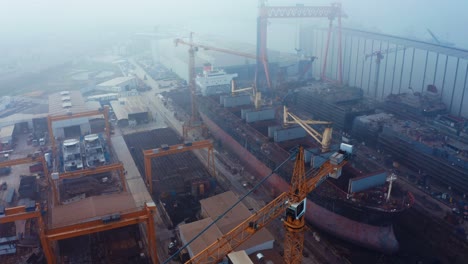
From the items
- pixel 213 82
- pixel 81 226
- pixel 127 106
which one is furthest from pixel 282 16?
pixel 81 226

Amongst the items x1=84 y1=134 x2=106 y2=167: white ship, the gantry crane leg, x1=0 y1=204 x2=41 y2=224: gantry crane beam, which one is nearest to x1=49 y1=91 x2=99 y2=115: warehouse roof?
x1=84 y1=134 x2=106 y2=167: white ship

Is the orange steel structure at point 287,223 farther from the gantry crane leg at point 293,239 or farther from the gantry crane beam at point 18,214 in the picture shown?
the gantry crane beam at point 18,214

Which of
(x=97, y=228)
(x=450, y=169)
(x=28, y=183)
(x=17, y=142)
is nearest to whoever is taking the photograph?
(x=97, y=228)

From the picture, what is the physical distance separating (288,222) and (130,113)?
2663 cm

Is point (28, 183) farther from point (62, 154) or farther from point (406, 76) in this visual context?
point (406, 76)

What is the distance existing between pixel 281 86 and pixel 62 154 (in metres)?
28.1

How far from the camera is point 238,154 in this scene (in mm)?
29641

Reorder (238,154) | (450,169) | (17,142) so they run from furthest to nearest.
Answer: (17,142)
(238,154)
(450,169)

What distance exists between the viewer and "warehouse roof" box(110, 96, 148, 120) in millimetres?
38469

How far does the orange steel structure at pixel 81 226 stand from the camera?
16.0 m

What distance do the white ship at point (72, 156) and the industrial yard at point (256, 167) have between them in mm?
164

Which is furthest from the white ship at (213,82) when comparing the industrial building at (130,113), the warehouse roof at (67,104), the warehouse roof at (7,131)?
the warehouse roof at (7,131)

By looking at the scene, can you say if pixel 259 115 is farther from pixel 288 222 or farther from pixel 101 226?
pixel 101 226

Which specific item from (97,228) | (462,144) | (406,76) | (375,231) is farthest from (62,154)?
(406,76)
